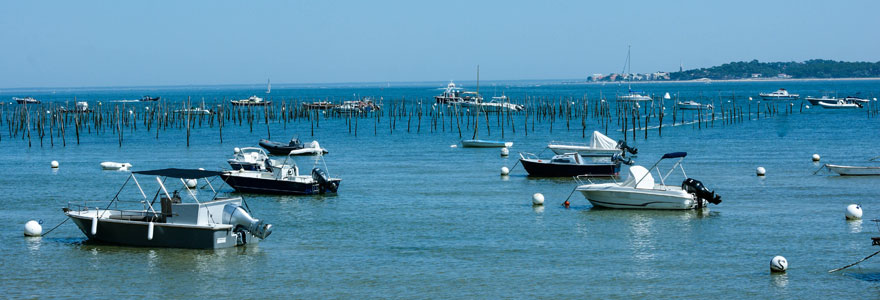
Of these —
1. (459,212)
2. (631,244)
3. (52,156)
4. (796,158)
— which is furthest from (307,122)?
(631,244)

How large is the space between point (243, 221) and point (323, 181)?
1481 centimetres

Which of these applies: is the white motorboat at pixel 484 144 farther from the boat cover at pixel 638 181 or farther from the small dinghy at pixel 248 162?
the boat cover at pixel 638 181

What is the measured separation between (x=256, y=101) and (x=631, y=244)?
145052 mm

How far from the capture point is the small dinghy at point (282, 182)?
1897 inches

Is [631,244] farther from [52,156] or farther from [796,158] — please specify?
[52,156]

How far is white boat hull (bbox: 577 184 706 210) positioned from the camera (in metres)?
41.5

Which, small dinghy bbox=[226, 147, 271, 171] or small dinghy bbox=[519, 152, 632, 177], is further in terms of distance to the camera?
small dinghy bbox=[226, 147, 271, 171]

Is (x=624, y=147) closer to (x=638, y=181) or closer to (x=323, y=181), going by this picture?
(x=638, y=181)

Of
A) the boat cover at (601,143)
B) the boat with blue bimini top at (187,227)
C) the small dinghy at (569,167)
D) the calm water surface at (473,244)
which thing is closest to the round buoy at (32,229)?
the calm water surface at (473,244)

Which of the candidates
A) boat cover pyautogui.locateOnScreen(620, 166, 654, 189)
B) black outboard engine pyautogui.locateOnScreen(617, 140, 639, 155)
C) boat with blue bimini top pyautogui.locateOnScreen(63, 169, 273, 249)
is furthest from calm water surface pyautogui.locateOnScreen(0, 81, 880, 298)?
black outboard engine pyautogui.locateOnScreen(617, 140, 639, 155)

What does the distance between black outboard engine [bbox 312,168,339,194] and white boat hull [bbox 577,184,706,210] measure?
12463 mm

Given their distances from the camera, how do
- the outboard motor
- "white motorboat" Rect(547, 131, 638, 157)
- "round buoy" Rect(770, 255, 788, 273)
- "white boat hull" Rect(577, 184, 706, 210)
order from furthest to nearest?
"white motorboat" Rect(547, 131, 638, 157)
"white boat hull" Rect(577, 184, 706, 210)
the outboard motor
"round buoy" Rect(770, 255, 788, 273)

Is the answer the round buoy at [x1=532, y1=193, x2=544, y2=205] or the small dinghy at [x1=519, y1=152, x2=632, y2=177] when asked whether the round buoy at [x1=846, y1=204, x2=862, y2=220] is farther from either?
the small dinghy at [x1=519, y1=152, x2=632, y2=177]

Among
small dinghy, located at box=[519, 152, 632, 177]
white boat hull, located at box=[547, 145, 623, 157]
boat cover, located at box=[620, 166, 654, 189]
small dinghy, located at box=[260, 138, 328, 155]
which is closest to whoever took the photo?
boat cover, located at box=[620, 166, 654, 189]
